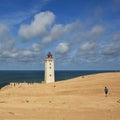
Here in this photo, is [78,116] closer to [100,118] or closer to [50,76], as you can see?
[100,118]

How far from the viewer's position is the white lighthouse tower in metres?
64.4

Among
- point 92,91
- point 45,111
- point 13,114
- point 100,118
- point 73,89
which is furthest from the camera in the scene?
point 73,89

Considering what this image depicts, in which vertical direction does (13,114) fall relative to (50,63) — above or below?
below

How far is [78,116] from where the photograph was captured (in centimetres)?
1697

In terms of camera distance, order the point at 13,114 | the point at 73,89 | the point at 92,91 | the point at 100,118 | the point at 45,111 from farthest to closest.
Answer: the point at 73,89 → the point at 92,91 → the point at 45,111 → the point at 13,114 → the point at 100,118

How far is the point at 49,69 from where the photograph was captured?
65.1m

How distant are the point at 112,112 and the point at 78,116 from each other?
10.0 ft

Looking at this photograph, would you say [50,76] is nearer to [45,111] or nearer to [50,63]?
[50,63]

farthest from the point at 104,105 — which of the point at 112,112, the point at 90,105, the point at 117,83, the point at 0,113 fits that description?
the point at 117,83

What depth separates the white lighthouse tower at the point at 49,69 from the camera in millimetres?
64375

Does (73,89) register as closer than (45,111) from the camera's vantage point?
No

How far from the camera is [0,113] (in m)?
17.8

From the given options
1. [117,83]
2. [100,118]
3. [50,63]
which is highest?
[50,63]

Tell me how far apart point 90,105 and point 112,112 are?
3179mm
